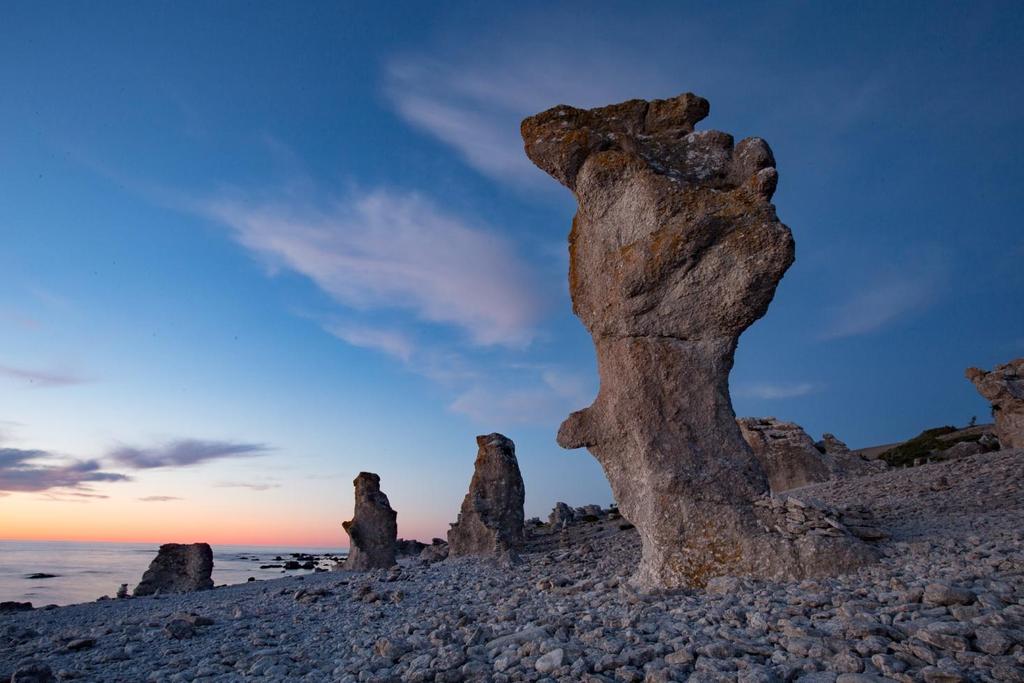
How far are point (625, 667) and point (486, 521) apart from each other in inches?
563

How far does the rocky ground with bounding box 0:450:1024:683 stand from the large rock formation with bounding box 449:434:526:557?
582 centimetres

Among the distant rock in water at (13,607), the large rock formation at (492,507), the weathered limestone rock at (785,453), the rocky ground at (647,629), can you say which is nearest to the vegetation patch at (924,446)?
the weathered limestone rock at (785,453)

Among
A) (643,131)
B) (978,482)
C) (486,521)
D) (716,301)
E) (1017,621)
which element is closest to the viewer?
(1017,621)

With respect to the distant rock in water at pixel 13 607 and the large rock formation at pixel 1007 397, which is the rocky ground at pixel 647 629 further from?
the large rock formation at pixel 1007 397

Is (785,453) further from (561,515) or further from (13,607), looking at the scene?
(13,607)

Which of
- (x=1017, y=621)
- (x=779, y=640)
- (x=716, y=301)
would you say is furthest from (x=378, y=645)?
(x=716, y=301)

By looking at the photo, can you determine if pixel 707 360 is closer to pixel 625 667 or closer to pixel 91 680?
pixel 625 667

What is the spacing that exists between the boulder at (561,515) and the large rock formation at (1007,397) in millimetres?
16667

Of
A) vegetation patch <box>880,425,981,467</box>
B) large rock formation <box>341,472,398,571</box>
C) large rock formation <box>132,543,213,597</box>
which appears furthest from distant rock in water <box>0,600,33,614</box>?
vegetation patch <box>880,425,981,467</box>

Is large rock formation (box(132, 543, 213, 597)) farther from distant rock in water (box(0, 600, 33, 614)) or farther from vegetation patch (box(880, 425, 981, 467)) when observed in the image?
vegetation patch (box(880, 425, 981, 467))

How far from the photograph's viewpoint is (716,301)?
31.4 feet

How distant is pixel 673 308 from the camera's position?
984 cm

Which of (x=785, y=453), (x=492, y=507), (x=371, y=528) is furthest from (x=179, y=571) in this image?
(x=785, y=453)

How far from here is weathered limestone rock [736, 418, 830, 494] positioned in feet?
69.9
